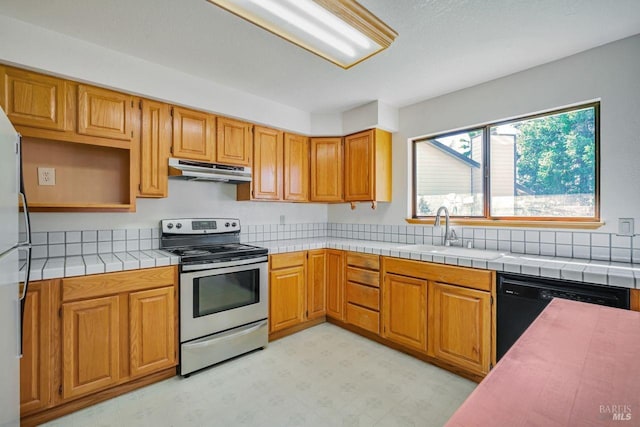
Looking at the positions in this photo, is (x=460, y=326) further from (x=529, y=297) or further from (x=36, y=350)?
(x=36, y=350)

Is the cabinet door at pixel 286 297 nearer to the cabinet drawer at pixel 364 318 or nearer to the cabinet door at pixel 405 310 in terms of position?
the cabinet drawer at pixel 364 318

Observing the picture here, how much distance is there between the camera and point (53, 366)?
1817mm

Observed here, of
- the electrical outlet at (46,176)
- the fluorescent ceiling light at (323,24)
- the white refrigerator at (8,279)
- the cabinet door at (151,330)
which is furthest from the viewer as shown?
the electrical outlet at (46,176)

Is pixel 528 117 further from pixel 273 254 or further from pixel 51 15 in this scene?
pixel 51 15

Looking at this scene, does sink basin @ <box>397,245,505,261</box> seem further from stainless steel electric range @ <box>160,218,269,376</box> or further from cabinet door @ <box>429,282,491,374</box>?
stainless steel electric range @ <box>160,218,269,376</box>

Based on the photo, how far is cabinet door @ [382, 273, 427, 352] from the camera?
8.21ft

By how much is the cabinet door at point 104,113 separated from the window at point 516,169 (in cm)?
271

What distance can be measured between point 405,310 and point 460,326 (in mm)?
469

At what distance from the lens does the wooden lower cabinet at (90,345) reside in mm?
1857

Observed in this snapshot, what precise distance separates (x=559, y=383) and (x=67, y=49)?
9.76ft

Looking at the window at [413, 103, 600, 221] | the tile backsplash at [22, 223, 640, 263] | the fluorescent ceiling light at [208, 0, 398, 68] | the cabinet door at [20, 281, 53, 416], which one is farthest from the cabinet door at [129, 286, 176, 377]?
the window at [413, 103, 600, 221]

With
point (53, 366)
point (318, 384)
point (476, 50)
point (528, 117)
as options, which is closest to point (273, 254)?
point (318, 384)

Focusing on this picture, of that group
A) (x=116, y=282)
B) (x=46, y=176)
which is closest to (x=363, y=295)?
(x=116, y=282)

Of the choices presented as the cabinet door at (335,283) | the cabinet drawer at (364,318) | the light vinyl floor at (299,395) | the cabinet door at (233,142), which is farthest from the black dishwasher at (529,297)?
the cabinet door at (233,142)
